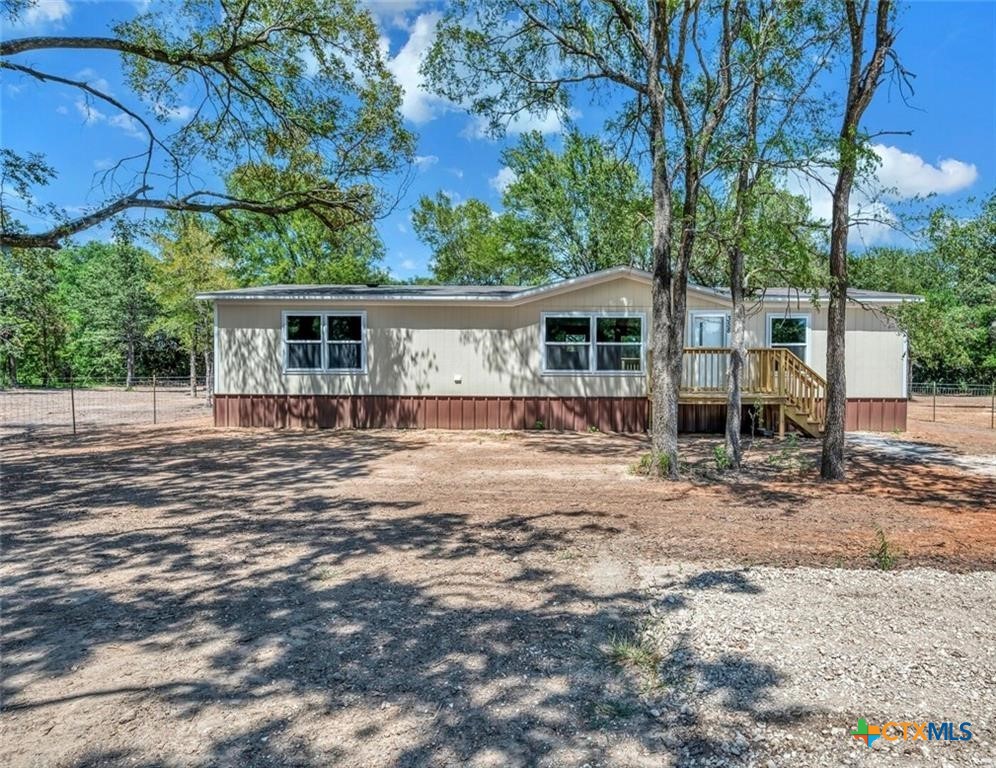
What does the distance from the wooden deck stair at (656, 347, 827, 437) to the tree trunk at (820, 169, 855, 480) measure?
154 inches

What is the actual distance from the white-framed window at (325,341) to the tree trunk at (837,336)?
30.1 feet

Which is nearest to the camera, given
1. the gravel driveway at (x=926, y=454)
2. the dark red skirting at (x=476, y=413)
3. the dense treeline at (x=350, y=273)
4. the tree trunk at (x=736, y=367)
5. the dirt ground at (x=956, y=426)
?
the dense treeline at (x=350, y=273)

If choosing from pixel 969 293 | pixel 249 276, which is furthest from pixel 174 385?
pixel 969 293

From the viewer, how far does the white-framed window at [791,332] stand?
12500 mm

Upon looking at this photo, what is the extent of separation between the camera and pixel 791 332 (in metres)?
12.7

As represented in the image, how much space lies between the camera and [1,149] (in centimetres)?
865

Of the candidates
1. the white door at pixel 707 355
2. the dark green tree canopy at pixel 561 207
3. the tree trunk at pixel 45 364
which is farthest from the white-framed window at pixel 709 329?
the tree trunk at pixel 45 364

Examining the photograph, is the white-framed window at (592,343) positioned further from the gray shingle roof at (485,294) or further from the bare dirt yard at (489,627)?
the bare dirt yard at (489,627)

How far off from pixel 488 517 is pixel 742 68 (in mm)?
6646

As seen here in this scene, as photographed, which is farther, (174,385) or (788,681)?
(174,385)

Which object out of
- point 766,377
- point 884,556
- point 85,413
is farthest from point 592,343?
point 85,413

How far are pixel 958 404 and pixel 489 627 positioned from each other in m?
25.2

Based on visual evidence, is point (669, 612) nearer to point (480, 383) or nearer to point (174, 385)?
point (480, 383)

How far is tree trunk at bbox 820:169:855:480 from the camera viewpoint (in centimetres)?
691
